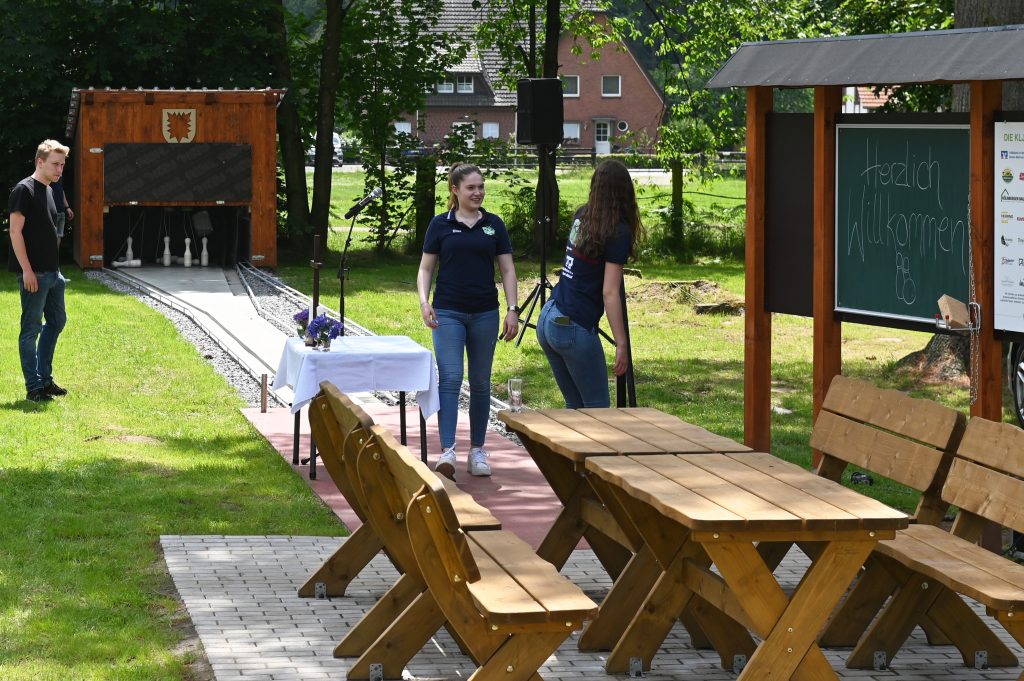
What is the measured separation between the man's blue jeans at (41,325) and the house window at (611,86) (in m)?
74.0

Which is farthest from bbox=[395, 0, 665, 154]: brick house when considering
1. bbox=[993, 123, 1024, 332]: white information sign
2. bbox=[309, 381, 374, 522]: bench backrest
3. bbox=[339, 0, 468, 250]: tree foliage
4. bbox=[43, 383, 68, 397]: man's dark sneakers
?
bbox=[309, 381, 374, 522]: bench backrest

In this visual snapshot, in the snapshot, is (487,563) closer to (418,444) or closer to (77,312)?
(418,444)

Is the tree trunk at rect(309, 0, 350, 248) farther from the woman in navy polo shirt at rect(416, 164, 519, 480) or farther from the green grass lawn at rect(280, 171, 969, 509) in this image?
the woman in navy polo shirt at rect(416, 164, 519, 480)

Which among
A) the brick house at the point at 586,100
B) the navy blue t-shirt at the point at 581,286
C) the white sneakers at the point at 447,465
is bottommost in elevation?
the white sneakers at the point at 447,465

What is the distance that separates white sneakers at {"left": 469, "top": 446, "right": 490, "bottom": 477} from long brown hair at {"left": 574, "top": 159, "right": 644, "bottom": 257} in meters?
1.67

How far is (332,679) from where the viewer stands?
543 cm

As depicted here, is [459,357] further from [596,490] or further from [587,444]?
[596,490]

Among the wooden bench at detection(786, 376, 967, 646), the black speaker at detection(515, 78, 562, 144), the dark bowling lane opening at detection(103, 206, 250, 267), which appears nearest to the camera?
the wooden bench at detection(786, 376, 967, 646)

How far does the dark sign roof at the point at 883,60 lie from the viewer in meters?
6.71

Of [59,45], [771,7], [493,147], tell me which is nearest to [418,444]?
[59,45]

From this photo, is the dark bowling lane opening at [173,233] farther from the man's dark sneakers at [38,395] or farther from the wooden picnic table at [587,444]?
the wooden picnic table at [587,444]

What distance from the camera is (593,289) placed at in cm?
810

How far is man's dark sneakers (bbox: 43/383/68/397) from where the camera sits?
11562 mm

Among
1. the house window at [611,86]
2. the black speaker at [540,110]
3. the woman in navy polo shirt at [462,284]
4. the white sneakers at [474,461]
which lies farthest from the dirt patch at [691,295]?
the house window at [611,86]
